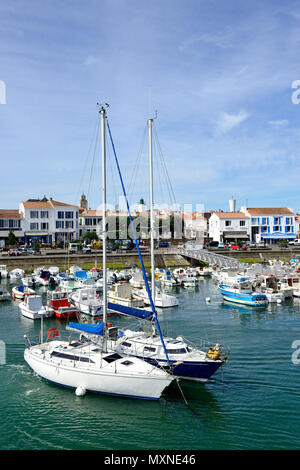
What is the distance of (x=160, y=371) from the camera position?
58.7 ft

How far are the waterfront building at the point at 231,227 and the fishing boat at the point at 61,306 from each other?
64.7 meters

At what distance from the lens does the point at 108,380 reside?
59.0ft

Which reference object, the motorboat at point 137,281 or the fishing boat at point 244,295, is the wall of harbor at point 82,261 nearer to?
the motorboat at point 137,281

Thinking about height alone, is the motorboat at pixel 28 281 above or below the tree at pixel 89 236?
below

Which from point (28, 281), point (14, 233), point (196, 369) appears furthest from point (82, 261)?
point (196, 369)

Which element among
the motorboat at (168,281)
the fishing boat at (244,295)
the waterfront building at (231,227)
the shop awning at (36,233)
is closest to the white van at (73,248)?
the shop awning at (36,233)

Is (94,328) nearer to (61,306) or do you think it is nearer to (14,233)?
(61,306)

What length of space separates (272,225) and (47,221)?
54.7 meters

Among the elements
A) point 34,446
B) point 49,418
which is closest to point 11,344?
point 49,418

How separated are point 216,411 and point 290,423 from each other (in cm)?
307

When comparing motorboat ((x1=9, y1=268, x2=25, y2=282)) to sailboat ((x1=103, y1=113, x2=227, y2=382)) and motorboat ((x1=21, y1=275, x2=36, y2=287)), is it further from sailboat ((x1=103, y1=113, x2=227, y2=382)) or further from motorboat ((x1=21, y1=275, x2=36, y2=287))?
sailboat ((x1=103, y1=113, x2=227, y2=382))

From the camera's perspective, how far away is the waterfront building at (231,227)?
96.2m

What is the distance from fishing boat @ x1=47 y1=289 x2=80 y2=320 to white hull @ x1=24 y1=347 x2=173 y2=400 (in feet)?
50.5
